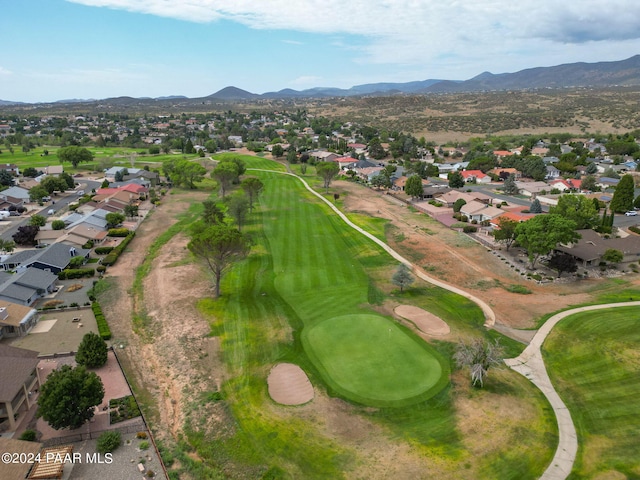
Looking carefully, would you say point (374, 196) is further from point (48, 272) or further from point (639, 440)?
point (639, 440)

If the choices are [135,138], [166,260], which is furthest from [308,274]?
[135,138]

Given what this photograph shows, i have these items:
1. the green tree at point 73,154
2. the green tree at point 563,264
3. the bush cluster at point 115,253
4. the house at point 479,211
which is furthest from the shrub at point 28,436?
the green tree at point 73,154

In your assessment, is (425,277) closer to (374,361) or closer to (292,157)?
(374,361)

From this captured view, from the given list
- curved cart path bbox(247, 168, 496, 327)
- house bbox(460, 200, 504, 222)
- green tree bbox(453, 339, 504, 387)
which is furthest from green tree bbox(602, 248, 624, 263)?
green tree bbox(453, 339, 504, 387)

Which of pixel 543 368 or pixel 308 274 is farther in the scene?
pixel 308 274

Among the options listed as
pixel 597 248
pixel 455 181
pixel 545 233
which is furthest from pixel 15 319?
pixel 455 181
